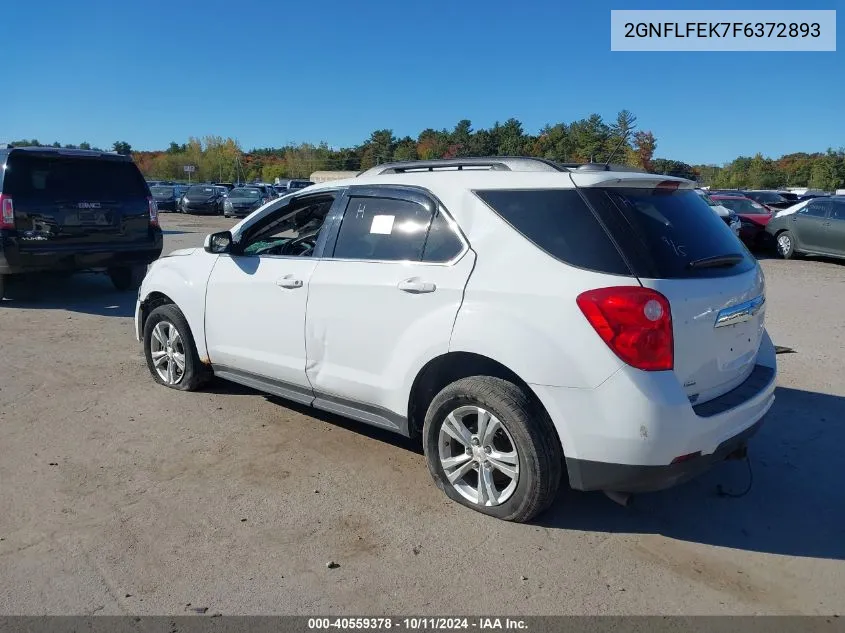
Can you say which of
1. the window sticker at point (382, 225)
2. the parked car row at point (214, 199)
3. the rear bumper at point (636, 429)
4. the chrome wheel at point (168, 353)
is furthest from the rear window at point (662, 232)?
the parked car row at point (214, 199)

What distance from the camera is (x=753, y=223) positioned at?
57.9ft

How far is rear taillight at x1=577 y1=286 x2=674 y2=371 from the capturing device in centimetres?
300

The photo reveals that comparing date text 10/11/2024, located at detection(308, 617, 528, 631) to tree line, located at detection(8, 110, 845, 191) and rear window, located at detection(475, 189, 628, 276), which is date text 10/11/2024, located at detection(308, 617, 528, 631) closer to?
rear window, located at detection(475, 189, 628, 276)

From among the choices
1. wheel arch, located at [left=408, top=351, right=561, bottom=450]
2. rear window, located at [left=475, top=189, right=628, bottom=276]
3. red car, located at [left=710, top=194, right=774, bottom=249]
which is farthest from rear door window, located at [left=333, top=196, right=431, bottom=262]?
red car, located at [left=710, top=194, right=774, bottom=249]

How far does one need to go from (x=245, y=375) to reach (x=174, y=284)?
1.05 meters

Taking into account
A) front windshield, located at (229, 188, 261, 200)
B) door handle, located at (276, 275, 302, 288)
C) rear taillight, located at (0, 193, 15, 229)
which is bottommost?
door handle, located at (276, 275, 302, 288)

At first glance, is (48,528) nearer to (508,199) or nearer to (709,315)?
(508,199)

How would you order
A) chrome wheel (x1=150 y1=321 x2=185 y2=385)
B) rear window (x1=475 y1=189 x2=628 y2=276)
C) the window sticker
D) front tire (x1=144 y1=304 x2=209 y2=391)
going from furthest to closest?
chrome wheel (x1=150 y1=321 x2=185 y2=385)
front tire (x1=144 y1=304 x2=209 y2=391)
the window sticker
rear window (x1=475 y1=189 x2=628 y2=276)

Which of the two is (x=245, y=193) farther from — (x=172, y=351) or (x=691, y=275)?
(x=691, y=275)

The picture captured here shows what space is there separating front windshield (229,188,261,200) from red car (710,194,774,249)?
71.7 ft

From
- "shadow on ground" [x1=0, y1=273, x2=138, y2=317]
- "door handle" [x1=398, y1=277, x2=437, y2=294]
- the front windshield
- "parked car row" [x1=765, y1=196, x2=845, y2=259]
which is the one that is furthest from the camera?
the front windshield

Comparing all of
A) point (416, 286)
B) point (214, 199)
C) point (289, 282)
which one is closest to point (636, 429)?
point (416, 286)

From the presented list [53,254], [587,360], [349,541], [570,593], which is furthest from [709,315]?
[53,254]

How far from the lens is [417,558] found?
10.5ft
